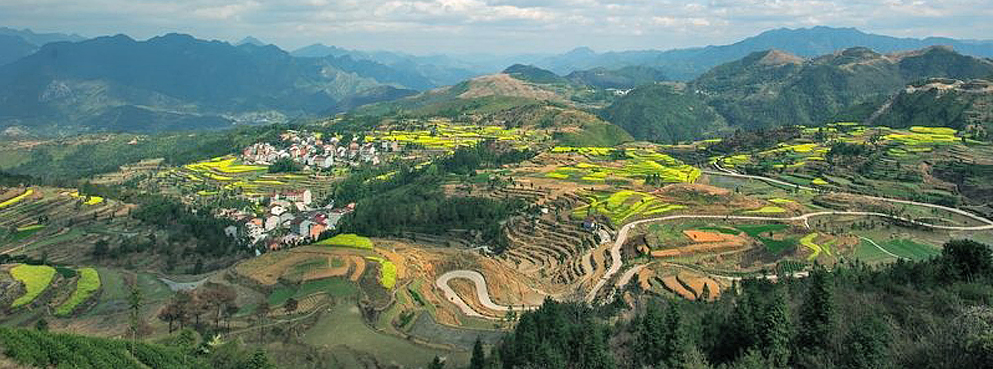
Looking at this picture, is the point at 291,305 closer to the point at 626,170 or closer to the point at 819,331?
the point at 819,331

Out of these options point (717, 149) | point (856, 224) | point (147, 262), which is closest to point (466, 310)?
point (147, 262)

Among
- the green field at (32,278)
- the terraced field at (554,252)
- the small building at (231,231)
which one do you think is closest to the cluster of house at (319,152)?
the small building at (231,231)

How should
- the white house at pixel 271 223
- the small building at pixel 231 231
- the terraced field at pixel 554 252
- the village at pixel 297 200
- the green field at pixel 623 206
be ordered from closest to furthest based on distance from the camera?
the terraced field at pixel 554 252, the green field at pixel 623 206, the small building at pixel 231 231, the village at pixel 297 200, the white house at pixel 271 223

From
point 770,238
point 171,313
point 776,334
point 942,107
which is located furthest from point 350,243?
point 942,107

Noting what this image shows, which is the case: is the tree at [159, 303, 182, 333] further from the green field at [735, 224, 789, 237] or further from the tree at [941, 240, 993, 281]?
the green field at [735, 224, 789, 237]

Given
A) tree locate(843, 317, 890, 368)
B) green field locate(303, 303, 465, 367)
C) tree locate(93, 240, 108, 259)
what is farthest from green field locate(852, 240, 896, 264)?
tree locate(93, 240, 108, 259)

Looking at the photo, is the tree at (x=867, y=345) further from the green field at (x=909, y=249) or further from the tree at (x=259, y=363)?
the green field at (x=909, y=249)

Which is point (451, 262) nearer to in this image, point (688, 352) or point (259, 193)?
point (688, 352)
